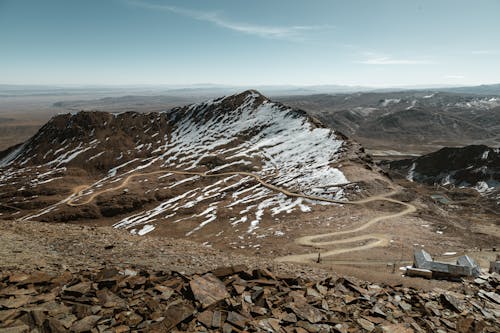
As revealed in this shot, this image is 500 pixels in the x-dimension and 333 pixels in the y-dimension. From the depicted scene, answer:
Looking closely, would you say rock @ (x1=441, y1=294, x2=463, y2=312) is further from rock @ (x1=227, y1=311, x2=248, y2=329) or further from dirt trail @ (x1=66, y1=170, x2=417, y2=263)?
dirt trail @ (x1=66, y1=170, x2=417, y2=263)

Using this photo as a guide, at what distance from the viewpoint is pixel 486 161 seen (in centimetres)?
12550

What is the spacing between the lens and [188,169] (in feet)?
343

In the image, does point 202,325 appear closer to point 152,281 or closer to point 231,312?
point 231,312

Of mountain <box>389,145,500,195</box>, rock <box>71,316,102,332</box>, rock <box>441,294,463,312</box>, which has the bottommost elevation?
mountain <box>389,145,500,195</box>

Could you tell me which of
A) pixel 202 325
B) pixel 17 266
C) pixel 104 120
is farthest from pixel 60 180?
pixel 202 325

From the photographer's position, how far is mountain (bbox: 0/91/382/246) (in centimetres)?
6625

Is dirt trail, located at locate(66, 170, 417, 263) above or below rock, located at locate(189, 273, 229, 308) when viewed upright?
below

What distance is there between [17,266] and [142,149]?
11690 cm

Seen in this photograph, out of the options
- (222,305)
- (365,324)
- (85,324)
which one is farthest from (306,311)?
(85,324)

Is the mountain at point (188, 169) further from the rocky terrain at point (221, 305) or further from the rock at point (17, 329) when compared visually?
the rock at point (17, 329)

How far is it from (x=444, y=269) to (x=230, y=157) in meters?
87.3

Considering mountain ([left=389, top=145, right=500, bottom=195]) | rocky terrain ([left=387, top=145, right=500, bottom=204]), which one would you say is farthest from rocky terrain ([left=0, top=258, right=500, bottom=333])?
mountain ([left=389, top=145, right=500, bottom=195])

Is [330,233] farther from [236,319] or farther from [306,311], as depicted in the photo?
[236,319]

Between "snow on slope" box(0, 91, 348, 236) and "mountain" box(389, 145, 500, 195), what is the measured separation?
62.3m
